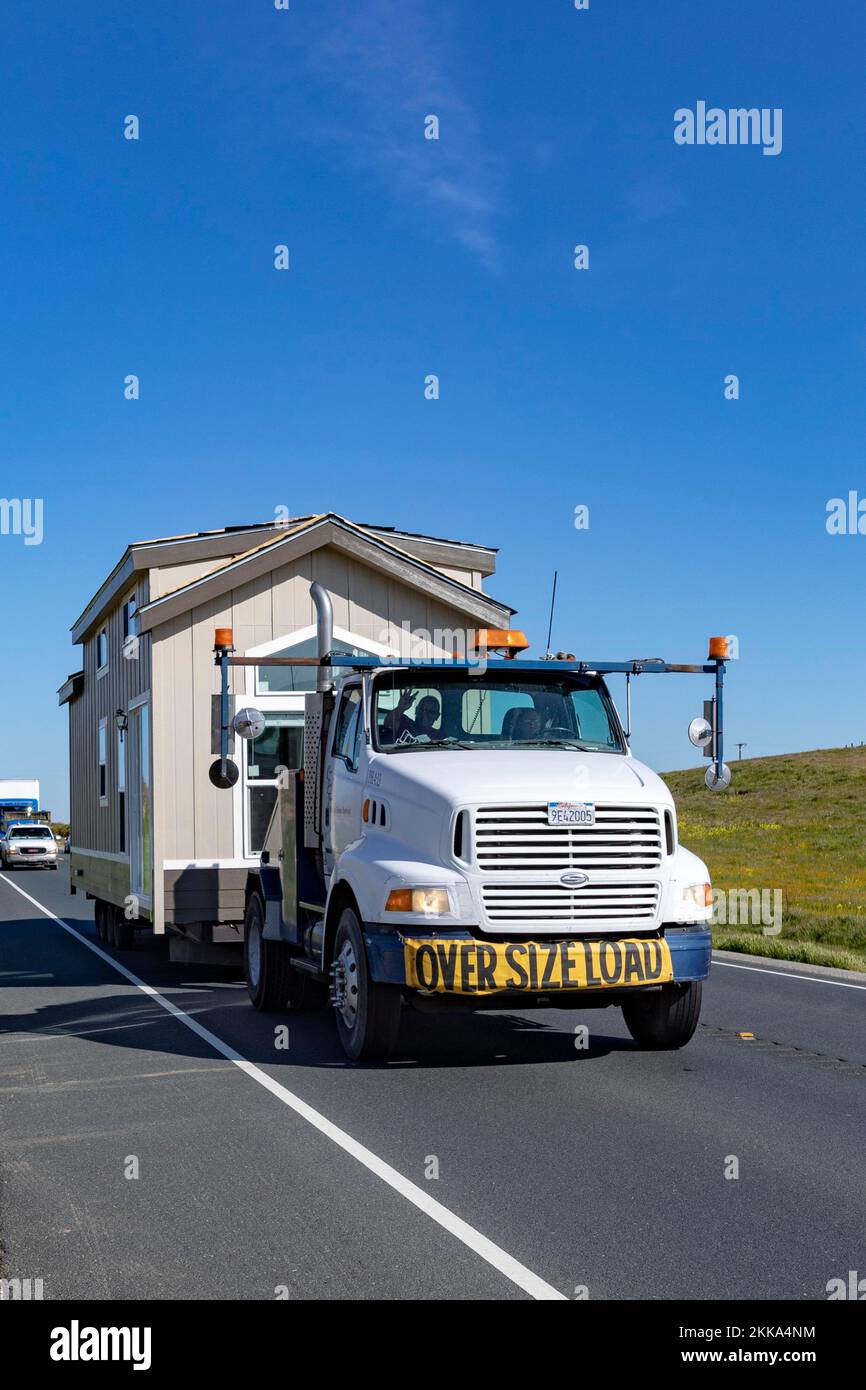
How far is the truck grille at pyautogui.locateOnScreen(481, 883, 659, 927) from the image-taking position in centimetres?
855

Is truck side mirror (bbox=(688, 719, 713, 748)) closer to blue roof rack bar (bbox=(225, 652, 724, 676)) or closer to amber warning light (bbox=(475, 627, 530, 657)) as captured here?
blue roof rack bar (bbox=(225, 652, 724, 676))

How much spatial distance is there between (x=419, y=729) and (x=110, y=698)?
8.43 m

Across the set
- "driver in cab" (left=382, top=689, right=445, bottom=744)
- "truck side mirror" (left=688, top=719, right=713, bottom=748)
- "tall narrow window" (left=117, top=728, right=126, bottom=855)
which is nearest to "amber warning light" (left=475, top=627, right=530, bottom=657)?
"driver in cab" (left=382, top=689, right=445, bottom=744)

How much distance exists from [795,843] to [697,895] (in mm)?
35376

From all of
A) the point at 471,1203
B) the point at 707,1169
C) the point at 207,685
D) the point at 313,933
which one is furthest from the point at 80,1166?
the point at 207,685

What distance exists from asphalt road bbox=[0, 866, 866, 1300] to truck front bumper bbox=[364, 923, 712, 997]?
0.64 metres

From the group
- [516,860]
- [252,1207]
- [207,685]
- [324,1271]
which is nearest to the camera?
[324,1271]

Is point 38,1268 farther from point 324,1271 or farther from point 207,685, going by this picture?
point 207,685

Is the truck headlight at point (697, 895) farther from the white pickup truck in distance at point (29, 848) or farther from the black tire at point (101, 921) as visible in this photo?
the white pickup truck in distance at point (29, 848)

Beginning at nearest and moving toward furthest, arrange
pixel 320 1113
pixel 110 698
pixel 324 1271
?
1. pixel 324 1271
2. pixel 320 1113
3. pixel 110 698

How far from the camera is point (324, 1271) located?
5016mm

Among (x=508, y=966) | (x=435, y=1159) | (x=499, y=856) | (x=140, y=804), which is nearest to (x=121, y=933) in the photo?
(x=140, y=804)

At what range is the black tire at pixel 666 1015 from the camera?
9.41 m

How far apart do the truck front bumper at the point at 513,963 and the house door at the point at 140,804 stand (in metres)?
5.88
